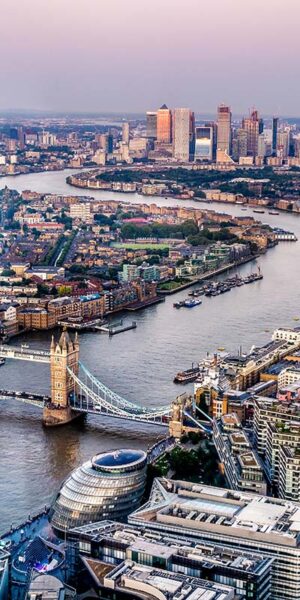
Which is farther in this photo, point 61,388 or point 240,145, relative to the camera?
point 240,145

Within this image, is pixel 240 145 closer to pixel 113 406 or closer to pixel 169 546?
pixel 113 406

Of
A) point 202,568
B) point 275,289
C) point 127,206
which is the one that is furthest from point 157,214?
point 202,568

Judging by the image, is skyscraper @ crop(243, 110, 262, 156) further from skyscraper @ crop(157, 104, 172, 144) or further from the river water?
the river water

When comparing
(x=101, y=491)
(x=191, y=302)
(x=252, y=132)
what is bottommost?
(x=191, y=302)

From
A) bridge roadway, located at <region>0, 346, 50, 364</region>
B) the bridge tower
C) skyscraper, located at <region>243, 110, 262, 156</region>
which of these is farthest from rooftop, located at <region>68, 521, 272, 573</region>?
skyscraper, located at <region>243, 110, 262, 156</region>

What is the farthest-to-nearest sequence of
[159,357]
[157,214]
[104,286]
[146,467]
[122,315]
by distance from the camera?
1. [157,214]
2. [104,286]
3. [122,315]
4. [159,357]
5. [146,467]

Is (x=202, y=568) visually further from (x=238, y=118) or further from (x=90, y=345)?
(x=238, y=118)

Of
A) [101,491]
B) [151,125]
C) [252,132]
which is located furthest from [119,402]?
[151,125]
